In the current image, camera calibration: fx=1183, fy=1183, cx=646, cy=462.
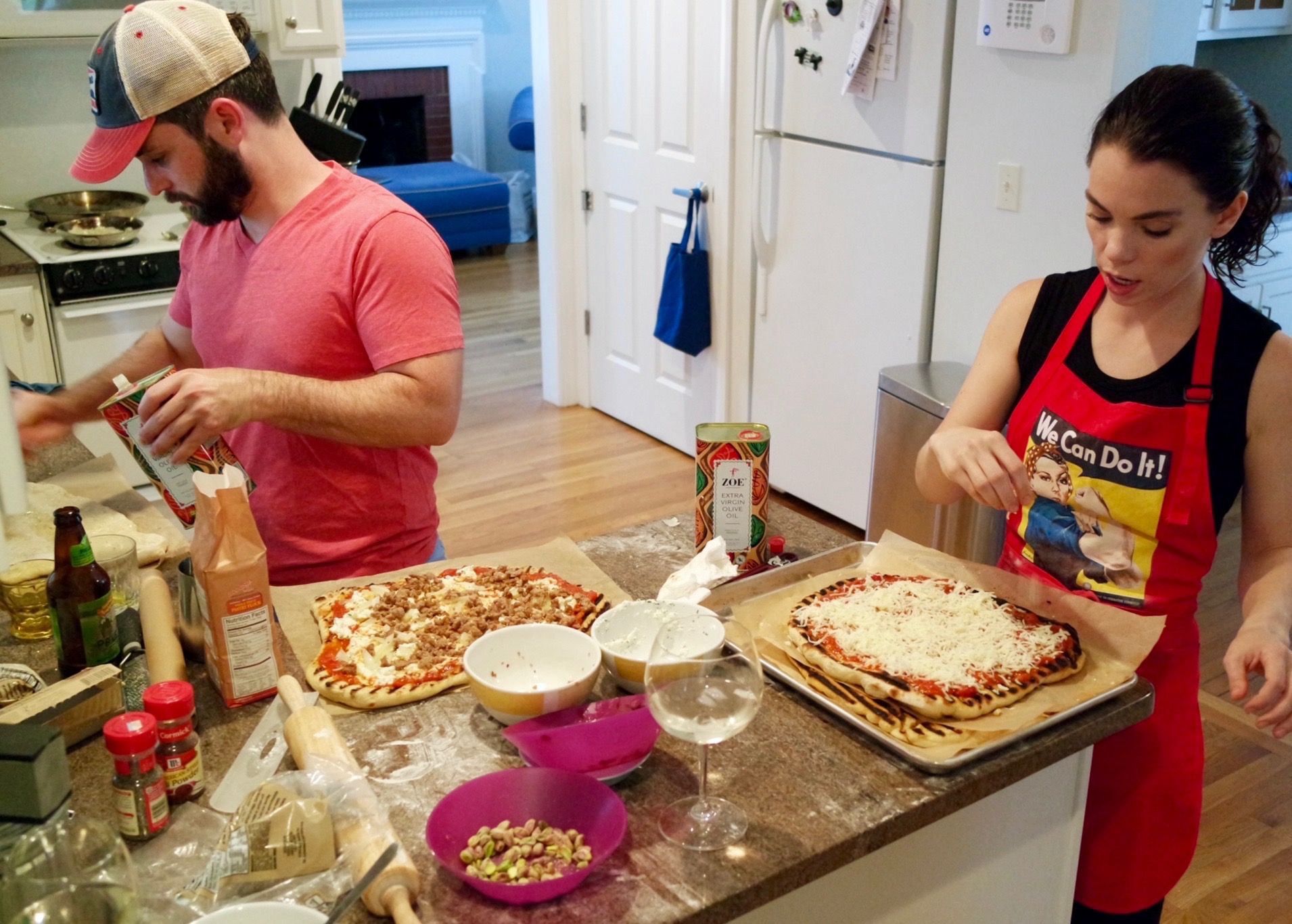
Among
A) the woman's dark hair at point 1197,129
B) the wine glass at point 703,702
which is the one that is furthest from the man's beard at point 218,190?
the woman's dark hair at point 1197,129

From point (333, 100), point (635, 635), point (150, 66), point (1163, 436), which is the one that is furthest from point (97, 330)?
point (1163, 436)

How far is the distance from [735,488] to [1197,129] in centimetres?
70

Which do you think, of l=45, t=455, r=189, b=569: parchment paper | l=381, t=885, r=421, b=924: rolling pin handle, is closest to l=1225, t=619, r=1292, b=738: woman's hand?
l=381, t=885, r=421, b=924: rolling pin handle

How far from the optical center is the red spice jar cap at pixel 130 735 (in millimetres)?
1080

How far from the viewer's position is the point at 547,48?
446 cm

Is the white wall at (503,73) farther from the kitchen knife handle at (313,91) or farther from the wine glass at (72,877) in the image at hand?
the wine glass at (72,877)

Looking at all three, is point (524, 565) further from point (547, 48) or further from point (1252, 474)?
point (547, 48)

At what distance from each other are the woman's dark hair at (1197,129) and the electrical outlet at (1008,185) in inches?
61.2

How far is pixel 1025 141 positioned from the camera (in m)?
2.93

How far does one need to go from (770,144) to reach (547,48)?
1.22 m

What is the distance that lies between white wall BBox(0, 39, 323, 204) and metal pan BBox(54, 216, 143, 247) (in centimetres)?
37

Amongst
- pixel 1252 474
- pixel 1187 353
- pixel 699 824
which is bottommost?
pixel 699 824

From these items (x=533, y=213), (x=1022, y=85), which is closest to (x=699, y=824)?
(x=1022, y=85)

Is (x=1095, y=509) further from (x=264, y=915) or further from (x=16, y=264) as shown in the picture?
(x=16, y=264)
